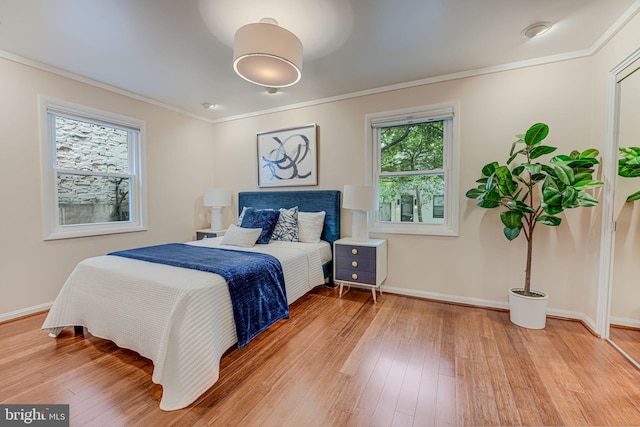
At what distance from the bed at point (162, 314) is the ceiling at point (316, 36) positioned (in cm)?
188

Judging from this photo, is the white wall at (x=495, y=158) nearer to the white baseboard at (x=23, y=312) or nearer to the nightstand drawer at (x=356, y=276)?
the nightstand drawer at (x=356, y=276)

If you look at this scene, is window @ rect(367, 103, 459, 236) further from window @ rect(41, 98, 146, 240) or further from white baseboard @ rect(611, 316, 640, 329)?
window @ rect(41, 98, 146, 240)

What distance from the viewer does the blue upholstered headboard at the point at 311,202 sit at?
11.2 ft

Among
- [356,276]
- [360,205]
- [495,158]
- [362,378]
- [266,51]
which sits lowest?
[362,378]

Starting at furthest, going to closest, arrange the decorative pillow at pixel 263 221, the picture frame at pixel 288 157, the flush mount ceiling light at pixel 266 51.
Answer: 1. the picture frame at pixel 288 157
2. the decorative pillow at pixel 263 221
3. the flush mount ceiling light at pixel 266 51

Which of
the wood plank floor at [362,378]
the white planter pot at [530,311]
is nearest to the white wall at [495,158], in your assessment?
the white planter pot at [530,311]

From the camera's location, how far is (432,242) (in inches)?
119

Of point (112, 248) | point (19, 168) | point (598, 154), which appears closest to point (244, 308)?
point (112, 248)

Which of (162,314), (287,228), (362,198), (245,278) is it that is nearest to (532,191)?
(362,198)

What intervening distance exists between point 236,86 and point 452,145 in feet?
8.53

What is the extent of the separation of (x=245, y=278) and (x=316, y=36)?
2045 millimetres

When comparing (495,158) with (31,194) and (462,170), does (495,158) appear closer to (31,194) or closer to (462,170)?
(462,170)

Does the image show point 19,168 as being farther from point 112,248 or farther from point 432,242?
point 432,242

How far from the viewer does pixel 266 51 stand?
180 cm
